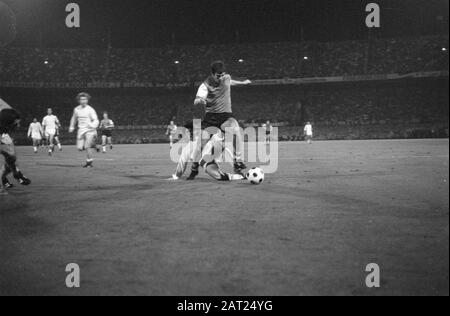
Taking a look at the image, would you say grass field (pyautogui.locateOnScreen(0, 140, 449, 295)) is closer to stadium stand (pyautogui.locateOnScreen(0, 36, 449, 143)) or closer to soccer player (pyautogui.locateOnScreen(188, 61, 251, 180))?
soccer player (pyautogui.locateOnScreen(188, 61, 251, 180))

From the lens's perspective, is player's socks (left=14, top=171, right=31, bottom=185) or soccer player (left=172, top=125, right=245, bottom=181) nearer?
player's socks (left=14, top=171, right=31, bottom=185)

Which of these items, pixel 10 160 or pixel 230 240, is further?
pixel 10 160

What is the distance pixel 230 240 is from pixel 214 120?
560 centimetres

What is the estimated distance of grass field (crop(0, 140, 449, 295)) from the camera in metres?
2.87

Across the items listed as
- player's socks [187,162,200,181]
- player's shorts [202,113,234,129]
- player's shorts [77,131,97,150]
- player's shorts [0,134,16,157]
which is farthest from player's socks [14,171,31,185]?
player's shorts [77,131,97,150]

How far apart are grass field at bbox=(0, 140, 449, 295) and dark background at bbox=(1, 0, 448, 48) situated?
110 feet

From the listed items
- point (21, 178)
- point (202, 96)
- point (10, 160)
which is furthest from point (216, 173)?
point (10, 160)

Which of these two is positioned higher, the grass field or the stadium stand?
the stadium stand

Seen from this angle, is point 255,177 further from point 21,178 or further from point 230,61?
Answer: point 230,61

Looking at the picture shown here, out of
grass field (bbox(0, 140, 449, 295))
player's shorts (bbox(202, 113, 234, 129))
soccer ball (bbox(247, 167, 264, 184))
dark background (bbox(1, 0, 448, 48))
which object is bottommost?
grass field (bbox(0, 140, 449, 295))

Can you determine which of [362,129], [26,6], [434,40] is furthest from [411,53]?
[26,6]

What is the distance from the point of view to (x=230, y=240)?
13.2 feet

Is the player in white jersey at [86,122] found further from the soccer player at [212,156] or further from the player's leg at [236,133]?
the player's leg at [236,133]

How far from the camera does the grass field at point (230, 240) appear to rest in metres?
2.87
